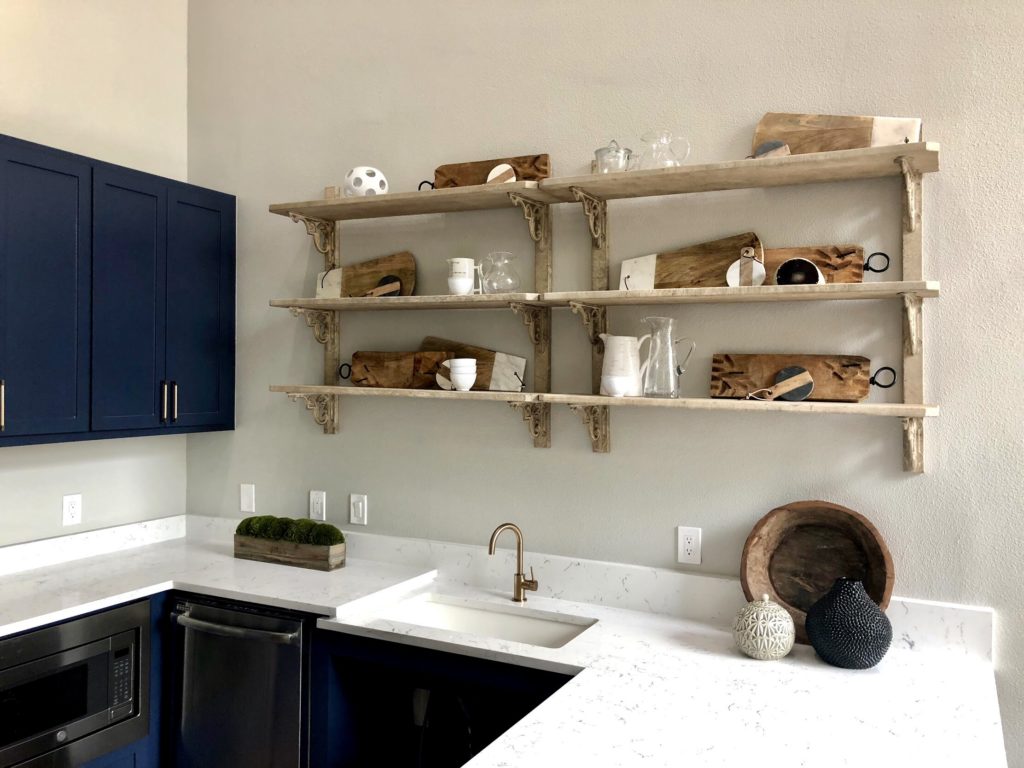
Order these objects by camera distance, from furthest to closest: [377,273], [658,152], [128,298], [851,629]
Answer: [377,273]
[128,298]
[658,152]
[851,629]

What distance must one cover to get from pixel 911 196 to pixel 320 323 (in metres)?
1.90

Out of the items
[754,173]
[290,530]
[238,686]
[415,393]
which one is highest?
[754,173]

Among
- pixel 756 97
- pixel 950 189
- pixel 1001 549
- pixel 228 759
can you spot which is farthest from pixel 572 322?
pixel 228 759

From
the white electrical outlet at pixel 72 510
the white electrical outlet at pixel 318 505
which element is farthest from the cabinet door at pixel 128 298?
the white electrical outlet at pixel 318 505

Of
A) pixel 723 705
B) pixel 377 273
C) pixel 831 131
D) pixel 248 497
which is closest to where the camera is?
pixel 723 705

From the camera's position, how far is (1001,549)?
6.75ft

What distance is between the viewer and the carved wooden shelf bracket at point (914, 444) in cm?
210

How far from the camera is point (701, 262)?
92.4 inches

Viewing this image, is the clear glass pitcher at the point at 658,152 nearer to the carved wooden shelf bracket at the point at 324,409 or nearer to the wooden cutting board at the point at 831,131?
the wooden cutting board at the point at 831,131

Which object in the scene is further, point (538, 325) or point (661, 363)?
point (538, 325)

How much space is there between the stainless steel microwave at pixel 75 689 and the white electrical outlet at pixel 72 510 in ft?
1.91

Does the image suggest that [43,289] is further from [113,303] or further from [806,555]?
[806,555]

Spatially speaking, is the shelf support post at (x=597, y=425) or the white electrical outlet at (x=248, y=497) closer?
the shelf support post at (x=597, y=425)

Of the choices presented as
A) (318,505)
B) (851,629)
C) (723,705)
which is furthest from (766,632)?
(318,505)
